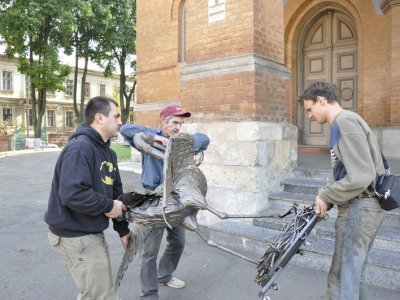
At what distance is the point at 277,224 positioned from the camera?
5.24m

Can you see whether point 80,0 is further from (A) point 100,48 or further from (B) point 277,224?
(B) point 277,224

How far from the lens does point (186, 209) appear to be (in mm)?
2506

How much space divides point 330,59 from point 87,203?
9.58 metres

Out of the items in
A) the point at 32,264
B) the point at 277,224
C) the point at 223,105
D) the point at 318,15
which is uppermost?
the point at 318,15

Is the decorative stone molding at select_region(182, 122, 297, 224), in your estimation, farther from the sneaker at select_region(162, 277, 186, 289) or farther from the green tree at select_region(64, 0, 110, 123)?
the green tree at select_region(64, 0, 110, 123)

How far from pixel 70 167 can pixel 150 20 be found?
12.5 meters

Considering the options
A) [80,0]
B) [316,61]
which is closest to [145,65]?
[316,61]

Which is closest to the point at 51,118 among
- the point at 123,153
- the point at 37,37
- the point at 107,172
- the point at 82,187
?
the point at 37,37

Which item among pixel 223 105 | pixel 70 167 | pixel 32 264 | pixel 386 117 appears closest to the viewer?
pixel 70 167

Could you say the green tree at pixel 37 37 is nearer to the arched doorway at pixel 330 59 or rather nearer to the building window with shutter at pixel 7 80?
the building window with shutter at pixel 7 80

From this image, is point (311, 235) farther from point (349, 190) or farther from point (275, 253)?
point (275, 253)

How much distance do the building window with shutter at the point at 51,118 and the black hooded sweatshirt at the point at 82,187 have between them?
4789 cm

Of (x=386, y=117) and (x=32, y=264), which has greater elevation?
(x=386, y=117)

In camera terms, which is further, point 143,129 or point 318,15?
point 318,15
